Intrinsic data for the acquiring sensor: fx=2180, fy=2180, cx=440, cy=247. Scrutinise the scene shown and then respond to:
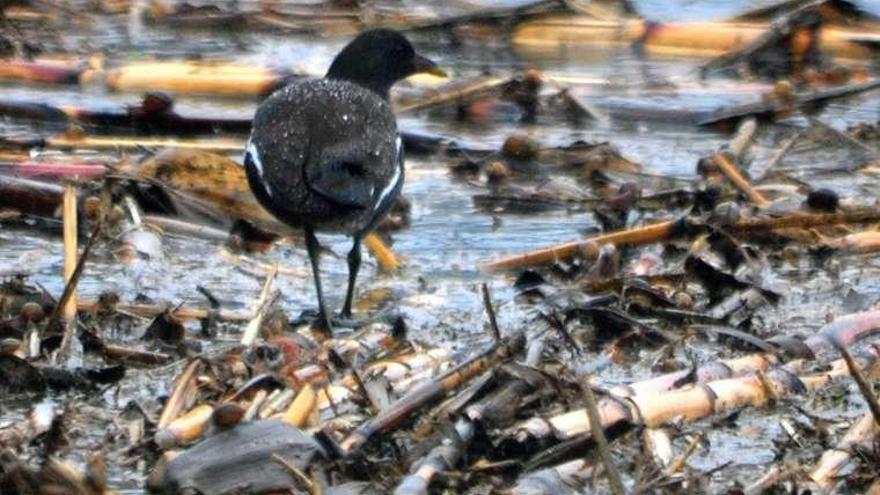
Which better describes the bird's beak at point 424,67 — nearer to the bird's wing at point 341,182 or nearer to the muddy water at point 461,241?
the muddy water at point 461,241

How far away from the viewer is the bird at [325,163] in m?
6.57

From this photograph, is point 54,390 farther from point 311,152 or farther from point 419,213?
point 419,213

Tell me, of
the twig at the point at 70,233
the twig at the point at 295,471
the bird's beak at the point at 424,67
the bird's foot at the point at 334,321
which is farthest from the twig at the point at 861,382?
the bird's beak at the point at 424,67

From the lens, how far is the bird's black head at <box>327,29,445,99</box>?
8.06m

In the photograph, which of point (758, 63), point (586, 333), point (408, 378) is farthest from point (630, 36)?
point (408, 378)

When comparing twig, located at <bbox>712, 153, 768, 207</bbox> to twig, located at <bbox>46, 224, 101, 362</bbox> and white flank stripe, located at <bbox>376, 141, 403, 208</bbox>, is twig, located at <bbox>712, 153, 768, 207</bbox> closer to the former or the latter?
white flank stripe, located at <bbox>376, 141, 403, 208</bbox>

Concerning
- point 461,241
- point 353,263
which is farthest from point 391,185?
point 461,241

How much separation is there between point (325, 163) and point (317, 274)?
1.25 ft

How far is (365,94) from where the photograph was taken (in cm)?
722

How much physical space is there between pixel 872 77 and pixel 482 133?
2.25 meters

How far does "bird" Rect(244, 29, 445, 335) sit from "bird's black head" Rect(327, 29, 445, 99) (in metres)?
0.84

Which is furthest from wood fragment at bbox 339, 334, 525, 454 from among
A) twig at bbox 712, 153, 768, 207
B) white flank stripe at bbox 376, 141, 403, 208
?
twig at bbox 712, 153, 768, 207

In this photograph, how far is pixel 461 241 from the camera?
7707 mm

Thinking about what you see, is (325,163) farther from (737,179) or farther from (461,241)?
(737,179)
